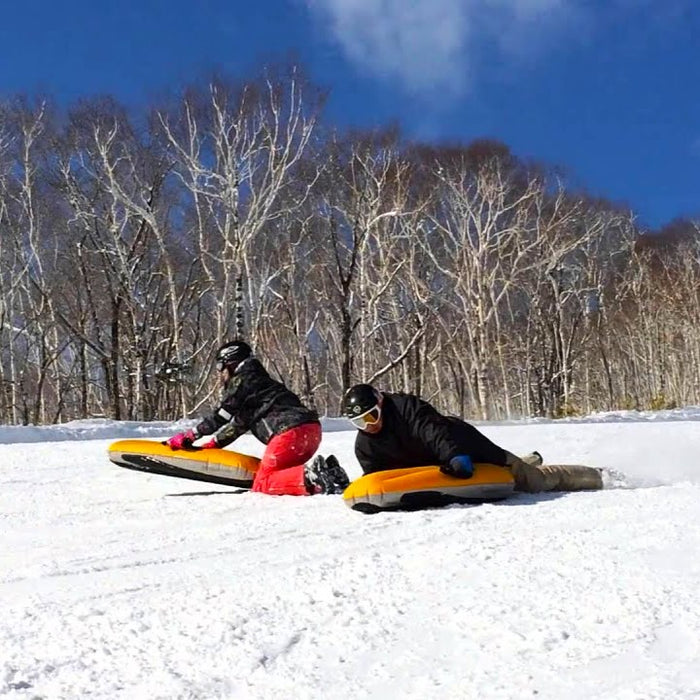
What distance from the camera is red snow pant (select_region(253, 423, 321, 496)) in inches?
220

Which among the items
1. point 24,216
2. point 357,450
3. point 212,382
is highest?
point 24,216

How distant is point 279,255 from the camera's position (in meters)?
22.5

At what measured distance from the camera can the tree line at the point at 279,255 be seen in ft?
60.5

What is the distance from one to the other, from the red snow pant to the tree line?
1117 cm

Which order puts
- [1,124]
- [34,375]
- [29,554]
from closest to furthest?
[29,554]
[1,124]
[34,375]

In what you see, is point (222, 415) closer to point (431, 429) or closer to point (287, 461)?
point (287, 461)

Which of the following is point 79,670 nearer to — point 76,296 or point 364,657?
point 364,657

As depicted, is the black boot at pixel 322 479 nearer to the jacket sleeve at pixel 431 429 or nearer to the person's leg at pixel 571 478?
the jacket sleeve at pixel 431 429

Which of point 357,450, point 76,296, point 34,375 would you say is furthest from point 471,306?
point 357,450

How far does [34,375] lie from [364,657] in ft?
90.8

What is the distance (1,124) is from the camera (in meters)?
19.1

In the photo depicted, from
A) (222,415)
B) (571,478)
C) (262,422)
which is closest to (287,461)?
(262,422)

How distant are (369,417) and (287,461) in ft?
3.82

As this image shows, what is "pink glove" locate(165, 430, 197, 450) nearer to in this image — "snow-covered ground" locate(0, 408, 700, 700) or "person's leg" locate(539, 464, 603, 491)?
"snow-covered ground" locate(0, 408, 700, 700)
